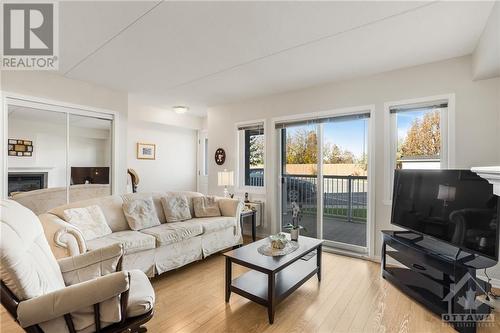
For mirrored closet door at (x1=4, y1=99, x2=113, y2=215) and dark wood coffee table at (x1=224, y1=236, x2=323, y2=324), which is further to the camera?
mirrored closet door at (x1=4, y1=99, x2=113, y2=215)

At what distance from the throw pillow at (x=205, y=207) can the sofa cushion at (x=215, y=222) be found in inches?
4.1

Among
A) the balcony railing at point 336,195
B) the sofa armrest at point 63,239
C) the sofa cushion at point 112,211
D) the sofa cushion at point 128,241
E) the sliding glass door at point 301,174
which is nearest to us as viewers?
the sofa armrest at point 63,239

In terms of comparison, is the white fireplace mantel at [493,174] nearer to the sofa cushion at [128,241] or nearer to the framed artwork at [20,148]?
the sofa cushion at [128,241]

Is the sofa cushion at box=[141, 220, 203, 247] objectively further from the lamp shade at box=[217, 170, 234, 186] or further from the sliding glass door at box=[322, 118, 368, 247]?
the sliding glass door at box=[322, 118, 368, 247]

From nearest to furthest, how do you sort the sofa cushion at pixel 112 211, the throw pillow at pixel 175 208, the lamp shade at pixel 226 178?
the sofa cushion at pixel 112 211 → the throw pillow at pixel 175 208 → the lamp shade at pixel 226 178

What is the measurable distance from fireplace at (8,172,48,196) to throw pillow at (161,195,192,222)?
1600 millimetres

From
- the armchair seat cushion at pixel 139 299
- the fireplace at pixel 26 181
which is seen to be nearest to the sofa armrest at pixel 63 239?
the armchair seat cushion at pixel 139 299

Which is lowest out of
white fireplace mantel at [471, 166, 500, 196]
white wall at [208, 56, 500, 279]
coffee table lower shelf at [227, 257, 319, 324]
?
coffee table lower shelf at [227, 257, 319, 324]

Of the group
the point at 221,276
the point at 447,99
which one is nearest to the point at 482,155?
the point at 447,99

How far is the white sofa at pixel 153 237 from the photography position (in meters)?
2.20

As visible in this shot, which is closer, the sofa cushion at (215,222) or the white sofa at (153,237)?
the white sofa at (153,237)

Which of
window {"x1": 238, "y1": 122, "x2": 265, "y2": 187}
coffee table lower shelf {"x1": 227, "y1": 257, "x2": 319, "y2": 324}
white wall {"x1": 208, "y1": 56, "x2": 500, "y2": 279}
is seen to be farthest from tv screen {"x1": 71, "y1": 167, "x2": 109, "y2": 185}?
coffee table lower shelf {"x1": 227, "y1": 257, "x2": 319, "y2": 324}

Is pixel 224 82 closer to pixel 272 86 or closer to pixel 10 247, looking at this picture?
pixel 272 86

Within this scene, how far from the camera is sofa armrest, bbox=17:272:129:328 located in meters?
1.13
